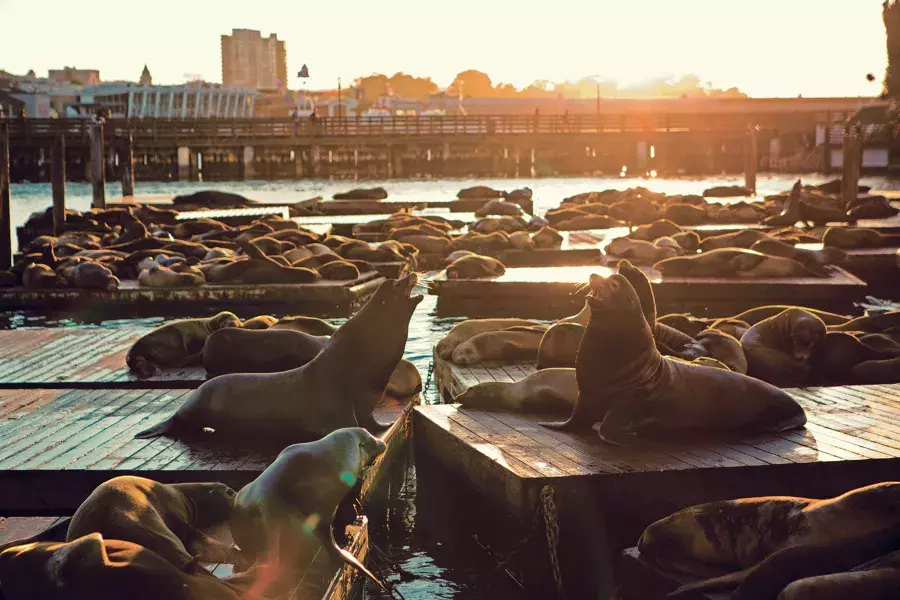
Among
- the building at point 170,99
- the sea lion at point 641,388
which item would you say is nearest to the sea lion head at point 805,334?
the sea lion at point 641,388

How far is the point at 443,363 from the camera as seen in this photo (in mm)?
8086

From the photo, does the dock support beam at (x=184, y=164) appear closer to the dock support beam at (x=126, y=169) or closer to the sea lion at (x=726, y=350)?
the dock support beam at (x=126, y=169)

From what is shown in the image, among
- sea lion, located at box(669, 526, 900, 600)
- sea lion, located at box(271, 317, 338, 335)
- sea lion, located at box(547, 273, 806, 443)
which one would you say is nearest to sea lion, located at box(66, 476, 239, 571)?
sea lion, located at box(669, 526, 900, 600)

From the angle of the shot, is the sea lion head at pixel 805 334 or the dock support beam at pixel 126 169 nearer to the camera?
the sea lion head at pixel 805 334

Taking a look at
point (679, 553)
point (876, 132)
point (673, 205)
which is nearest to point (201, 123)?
point (876, 132)

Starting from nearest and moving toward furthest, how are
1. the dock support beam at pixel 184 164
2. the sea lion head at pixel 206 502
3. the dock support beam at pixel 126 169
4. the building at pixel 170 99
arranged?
the sea lion head at pixel 206 502 → the dock support beam at pixel 126 169 → the dock support beam at pixel 184 164 → the building at pixel 170 99

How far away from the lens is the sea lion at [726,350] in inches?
285

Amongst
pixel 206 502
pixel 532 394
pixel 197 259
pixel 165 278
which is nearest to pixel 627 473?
pixel 532 394

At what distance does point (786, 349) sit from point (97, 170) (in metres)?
23.5

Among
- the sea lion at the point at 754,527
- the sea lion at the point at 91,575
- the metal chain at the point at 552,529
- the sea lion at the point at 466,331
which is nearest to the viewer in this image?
the sea lion at the point at 91,575

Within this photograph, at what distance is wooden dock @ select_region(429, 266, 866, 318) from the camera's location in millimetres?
12156

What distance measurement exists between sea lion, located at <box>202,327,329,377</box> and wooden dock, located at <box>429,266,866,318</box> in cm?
527

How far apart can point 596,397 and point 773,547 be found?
72.1 inches

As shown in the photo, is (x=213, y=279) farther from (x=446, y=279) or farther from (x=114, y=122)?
(x=114, y=122)
